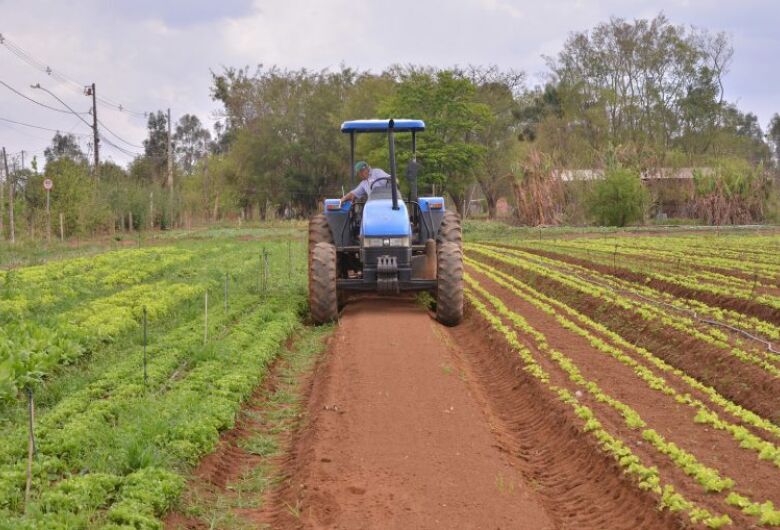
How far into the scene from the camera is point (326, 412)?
26.3 ft

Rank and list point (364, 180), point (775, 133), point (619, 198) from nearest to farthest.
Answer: point (364, 180) < point (619, 198) < point (775, 133)

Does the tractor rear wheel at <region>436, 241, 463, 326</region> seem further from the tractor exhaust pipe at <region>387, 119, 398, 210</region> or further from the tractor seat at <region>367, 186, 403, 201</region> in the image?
the tractor seat at <region>367, 186, 403, 201</region>

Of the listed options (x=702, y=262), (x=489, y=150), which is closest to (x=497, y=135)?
(x=489, y=150)

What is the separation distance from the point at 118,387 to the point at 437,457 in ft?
11.6

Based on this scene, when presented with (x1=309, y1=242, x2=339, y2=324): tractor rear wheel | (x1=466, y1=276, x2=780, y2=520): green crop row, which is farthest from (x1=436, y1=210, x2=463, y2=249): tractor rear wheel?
(x1=466, y1=276, x2=780, y2=520): green crop row

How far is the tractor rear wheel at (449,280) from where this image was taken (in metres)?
12.6

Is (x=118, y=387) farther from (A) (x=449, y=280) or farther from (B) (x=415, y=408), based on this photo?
(A) (x=449, y=280)

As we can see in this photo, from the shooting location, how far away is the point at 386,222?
12625mm

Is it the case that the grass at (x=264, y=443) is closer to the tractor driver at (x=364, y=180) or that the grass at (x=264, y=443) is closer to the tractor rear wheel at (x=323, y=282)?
the tractor rear wheel at (x=323, y=282)

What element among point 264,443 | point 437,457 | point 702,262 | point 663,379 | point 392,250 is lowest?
point 264,443

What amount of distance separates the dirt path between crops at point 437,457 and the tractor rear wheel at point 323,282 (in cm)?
230

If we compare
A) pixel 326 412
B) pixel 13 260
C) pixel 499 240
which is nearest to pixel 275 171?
pixel 499 240

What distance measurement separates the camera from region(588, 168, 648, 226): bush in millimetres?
41625

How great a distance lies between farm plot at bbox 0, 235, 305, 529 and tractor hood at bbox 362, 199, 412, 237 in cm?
189
